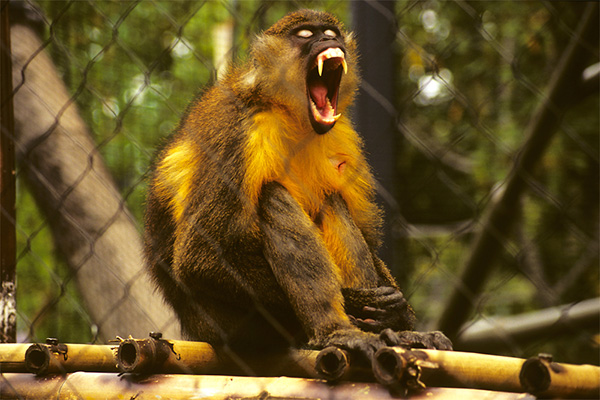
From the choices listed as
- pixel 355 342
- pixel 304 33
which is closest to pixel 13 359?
pixel 355 342

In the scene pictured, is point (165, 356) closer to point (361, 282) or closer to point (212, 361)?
point (212, 361)

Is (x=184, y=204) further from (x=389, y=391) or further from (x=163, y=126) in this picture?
(x=163, y=126)

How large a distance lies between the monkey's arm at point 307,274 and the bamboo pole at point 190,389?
0.90 ft

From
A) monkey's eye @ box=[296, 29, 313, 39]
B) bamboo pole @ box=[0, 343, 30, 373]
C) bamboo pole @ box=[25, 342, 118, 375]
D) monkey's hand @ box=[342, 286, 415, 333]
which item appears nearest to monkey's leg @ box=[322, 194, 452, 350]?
monkey's hand @ box=[342, 286, 415, 333]

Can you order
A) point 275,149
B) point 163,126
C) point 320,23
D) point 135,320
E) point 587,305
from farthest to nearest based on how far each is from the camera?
point 163,126 → point 135,320 → point 587,305 → point 320,23 → point 275,149

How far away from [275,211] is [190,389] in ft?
1.72

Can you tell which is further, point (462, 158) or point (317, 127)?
point (462, 158)

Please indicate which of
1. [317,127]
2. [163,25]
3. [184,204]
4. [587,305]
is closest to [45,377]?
[184,204]

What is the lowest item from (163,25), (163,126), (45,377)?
(45,377)

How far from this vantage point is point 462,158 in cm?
535

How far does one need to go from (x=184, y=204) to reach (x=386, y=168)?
58 cm

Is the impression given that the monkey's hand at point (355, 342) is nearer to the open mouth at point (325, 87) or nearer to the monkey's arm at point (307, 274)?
the monkey's arm at point (307, 274)

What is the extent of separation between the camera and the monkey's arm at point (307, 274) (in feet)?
5.54

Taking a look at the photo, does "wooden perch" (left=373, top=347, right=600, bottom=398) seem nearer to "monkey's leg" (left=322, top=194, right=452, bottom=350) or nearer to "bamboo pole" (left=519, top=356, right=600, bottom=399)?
"bamboo pole" (left=519, top=356, right=600, bottom=399)
